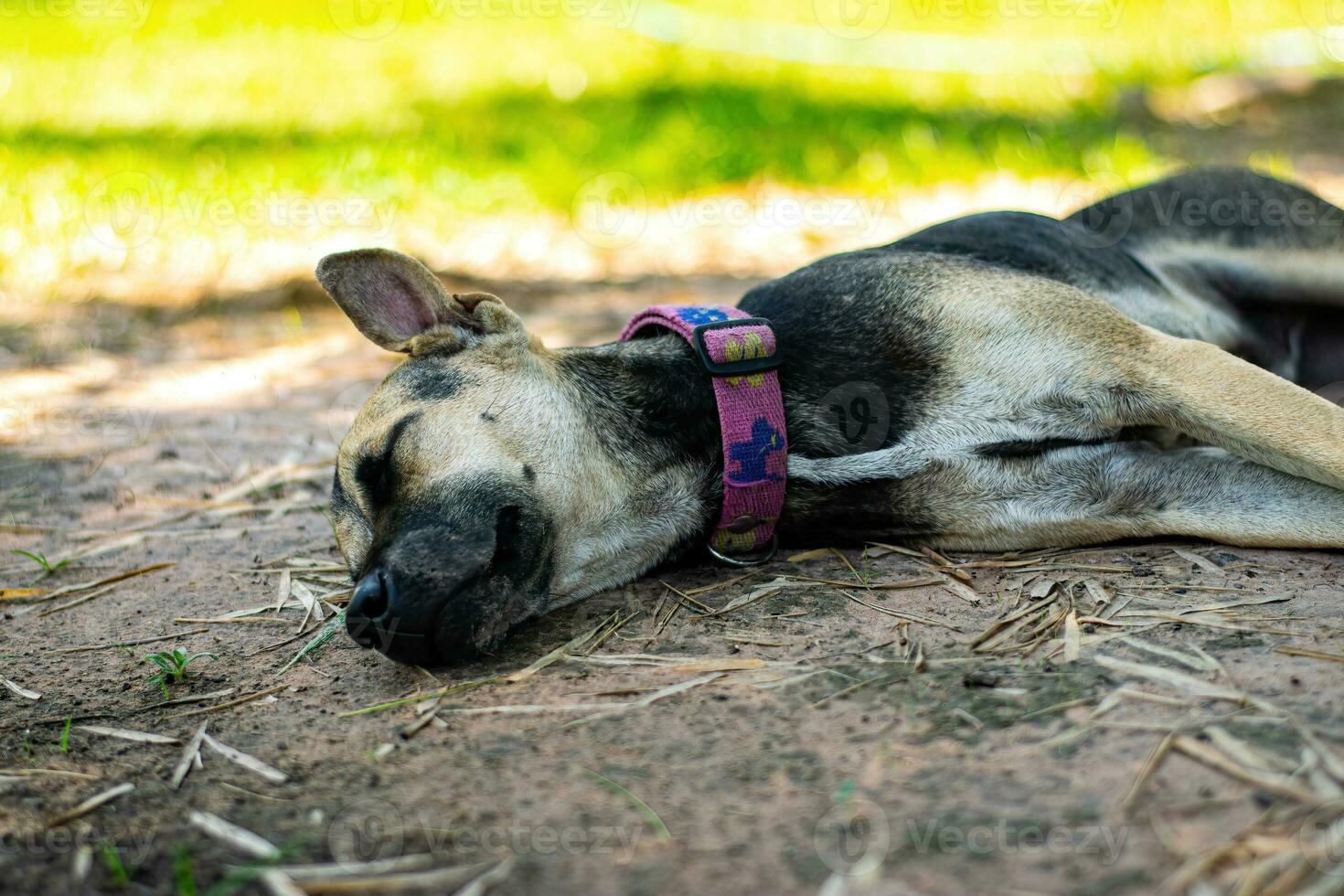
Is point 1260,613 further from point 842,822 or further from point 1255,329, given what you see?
point 1255,329

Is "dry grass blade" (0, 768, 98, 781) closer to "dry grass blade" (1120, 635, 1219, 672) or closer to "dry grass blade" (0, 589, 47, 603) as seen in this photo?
"dry grass blade" (0, 589, 47, 603)

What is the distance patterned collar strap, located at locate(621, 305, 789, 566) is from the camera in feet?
11.7

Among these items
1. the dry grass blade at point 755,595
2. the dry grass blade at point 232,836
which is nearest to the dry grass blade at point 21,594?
the dry grass blade at point 232,836

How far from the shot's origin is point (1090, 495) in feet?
12.3

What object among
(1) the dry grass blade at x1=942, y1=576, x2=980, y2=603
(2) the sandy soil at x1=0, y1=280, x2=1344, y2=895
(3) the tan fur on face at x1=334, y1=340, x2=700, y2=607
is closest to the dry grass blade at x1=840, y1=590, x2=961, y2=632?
(2) the sandy soil at x1=0, y1=280, x2=1344, y2=895

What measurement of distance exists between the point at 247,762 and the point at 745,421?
167cm

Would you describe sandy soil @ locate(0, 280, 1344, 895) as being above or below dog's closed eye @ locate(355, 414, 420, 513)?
below

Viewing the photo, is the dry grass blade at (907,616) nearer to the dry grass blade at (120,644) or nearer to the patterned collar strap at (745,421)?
the patterned collar strap at (745,421)

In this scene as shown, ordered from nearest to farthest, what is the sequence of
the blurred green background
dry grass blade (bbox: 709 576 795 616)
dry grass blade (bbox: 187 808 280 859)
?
1. dry grass blade (bbox: 187 808 280 859)
2. dry grass blade (bbox: 709 576 795 616)
3. the blurred green background

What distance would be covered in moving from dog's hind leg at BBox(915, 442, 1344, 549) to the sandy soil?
0.35 feet

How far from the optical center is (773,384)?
368cm

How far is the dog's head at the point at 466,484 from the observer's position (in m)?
3.21

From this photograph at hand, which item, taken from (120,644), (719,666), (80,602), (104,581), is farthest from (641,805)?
(104,581)

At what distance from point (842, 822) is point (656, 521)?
152cm
